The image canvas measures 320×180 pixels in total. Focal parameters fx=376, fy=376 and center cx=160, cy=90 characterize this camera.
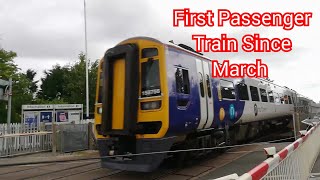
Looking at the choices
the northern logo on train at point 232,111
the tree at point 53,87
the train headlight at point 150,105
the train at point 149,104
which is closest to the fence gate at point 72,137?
the train at point 149,104

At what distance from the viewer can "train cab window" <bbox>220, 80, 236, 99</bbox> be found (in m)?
11.4

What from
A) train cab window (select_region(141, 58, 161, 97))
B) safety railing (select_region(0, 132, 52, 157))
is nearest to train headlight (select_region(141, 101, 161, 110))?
train cab window (select_region(141, 58, 161, 97))

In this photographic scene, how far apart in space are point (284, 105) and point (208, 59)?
13.2m

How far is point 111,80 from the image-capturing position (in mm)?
8727

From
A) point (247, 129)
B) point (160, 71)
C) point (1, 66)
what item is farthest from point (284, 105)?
point (1, 66)

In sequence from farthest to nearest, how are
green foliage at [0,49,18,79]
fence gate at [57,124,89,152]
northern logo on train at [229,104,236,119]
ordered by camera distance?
1. green foliage at [0,49,18,79]
2. fence gate at [57,124,89,152]
3. northern logo on train at [229,104,236,119]

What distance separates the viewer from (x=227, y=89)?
11.8m

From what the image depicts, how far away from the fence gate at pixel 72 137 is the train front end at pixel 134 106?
5.84 meters

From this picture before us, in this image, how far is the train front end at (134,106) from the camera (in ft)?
26.1

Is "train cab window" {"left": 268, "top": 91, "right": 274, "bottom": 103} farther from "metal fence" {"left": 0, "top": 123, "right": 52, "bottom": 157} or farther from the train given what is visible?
"metal fence" {"left": 0, "top": 123, "right": 52, "bottom": 157}

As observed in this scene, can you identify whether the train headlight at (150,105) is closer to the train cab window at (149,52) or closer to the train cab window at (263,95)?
the train cab window at (149,52)

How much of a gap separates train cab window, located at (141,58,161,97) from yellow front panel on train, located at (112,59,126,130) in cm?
46

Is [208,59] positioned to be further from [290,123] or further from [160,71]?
[290,123]

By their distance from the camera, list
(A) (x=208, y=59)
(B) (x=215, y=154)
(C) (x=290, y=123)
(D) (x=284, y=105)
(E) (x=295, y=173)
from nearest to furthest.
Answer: (E) (x=295, y=173) → (A) (x=208, y=59) → (B) (x=215, y=154) → (D) (x=284, y=105) → (C) (x=290, y=123)
